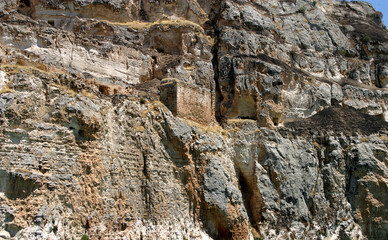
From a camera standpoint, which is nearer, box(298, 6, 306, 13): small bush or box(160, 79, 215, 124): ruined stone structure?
box(160, 79, 215, 124): ruined stone structure

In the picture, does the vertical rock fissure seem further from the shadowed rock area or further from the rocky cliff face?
the shadowed rock area

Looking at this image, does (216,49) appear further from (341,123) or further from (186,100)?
(341,123)

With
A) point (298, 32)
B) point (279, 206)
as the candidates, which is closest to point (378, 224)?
point (279, 206)

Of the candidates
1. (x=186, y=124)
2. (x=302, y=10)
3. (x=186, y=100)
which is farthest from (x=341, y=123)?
(x=302, y=10)

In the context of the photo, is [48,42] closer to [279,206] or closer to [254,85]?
[254,85]

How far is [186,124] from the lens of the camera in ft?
70.2

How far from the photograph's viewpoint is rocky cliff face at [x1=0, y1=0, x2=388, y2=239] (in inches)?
635

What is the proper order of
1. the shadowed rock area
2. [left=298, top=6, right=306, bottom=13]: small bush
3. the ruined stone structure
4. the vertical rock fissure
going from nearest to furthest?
1. the ruined stone structure
2. the vertical rock fissure
3. the shadowed rock area
4. [left=298, top=6, right=306, bottom=13]: small bush

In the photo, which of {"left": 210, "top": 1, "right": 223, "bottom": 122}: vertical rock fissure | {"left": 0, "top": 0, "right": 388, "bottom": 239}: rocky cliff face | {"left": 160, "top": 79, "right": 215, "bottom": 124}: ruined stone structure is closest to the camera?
{"left": 0, "top": 0, "right": 388, "bottom": 239}: rocky cliff face

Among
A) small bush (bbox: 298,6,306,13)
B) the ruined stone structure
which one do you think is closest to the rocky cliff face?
the ruined stone structure

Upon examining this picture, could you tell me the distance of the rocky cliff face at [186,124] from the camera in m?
16.1

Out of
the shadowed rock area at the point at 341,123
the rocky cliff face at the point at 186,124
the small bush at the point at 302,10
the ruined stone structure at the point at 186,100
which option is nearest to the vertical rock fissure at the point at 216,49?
the rocky cliff face at the point at 186,124

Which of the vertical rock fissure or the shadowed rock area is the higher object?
the vertical rock fissure

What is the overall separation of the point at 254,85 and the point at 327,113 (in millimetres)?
5595
